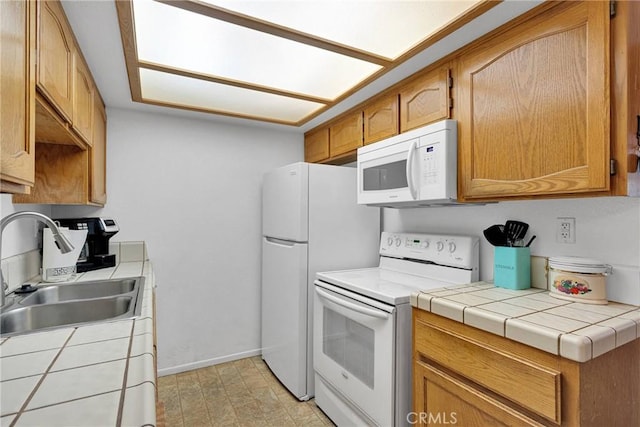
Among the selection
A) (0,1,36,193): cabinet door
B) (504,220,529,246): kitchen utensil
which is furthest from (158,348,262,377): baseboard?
(504,220,529,246): kitchen utensil

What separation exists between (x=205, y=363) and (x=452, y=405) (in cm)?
209

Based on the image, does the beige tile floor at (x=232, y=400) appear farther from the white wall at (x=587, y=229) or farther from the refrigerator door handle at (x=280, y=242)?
the white wall at (x=587, y=229)

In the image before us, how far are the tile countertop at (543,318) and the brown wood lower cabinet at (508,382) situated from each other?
4 centimetres

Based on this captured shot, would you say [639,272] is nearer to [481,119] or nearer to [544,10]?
[481,119]

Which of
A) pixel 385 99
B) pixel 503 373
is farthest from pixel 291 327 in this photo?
pixel 385 99

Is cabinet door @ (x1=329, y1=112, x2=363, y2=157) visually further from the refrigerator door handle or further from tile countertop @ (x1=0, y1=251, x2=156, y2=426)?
tile countertop @ (x1=0, y1=251, x2=156, y2=426)

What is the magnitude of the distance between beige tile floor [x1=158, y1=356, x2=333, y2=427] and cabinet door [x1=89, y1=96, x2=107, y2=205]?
1.42 metres

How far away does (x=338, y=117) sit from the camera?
256 centimetres

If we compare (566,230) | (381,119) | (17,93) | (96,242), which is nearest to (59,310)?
(17,93)

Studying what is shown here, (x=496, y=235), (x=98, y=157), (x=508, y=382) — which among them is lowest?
(x=508, y=382)

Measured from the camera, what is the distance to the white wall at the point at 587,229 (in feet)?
4.19

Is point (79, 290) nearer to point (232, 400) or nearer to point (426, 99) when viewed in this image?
point (232, 400)

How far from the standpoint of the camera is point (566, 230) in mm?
1467

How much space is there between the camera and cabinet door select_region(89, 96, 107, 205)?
1841 millimetres
